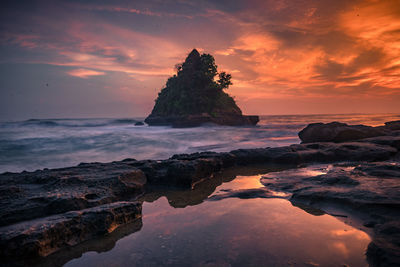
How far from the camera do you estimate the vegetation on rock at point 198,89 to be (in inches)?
1747

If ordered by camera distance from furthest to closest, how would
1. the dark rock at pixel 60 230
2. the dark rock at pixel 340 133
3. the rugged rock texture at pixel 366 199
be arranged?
the dark rock at pixel 340 133
the dark rock at pixel 60 230
the rugged rock texture at pixel 366 199

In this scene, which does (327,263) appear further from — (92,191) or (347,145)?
(347,145)

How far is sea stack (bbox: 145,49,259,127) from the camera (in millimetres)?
43750

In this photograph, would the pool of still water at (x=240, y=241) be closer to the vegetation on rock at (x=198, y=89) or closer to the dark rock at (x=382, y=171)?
the dark rock at (x=382, y=171)

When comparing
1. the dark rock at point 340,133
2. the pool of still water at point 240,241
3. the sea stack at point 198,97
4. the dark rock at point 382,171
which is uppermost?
the sea stack at point 198,97

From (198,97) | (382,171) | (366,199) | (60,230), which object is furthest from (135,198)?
(198,97)

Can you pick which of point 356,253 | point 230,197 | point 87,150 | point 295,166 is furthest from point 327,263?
point 87,150

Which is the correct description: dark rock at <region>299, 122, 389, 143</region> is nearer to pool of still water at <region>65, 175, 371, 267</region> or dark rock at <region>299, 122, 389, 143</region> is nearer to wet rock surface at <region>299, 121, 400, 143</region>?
wet rock surface at <region>299, 121, 400, 143</region>

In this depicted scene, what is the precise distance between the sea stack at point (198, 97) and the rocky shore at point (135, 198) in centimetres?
3586

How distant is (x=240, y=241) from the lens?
9.75 feet

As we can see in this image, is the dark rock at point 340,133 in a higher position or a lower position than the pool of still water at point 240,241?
higher

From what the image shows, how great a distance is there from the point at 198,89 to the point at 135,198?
135ft

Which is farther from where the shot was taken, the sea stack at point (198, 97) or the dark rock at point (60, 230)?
the sea stack at point (198, 97)

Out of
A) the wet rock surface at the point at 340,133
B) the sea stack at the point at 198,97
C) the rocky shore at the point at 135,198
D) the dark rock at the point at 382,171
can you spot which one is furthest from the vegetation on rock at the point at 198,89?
the dark rock at the point at 382,171
